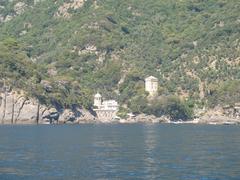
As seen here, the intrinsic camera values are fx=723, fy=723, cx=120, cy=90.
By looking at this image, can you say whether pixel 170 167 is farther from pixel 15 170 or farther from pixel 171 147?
pixel 171 147

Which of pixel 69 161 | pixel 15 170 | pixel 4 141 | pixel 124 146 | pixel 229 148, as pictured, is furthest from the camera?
pixel 4 141

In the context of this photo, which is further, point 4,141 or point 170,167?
point 4,141

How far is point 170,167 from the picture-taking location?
243ft

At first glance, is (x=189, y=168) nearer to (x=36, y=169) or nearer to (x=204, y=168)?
(x=204, y=168)

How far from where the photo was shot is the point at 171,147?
10500 cm

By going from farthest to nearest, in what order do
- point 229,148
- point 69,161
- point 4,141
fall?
point 4,141 → point 229,148 → point 69,161

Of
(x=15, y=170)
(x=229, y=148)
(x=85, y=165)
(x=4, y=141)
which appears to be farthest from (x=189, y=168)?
(x=4, y=141)

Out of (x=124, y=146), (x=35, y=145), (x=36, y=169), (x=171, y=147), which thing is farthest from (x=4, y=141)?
(x=36, y=169)

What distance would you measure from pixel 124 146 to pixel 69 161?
27681 mm

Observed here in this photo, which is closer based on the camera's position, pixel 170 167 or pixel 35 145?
pixel 170 167

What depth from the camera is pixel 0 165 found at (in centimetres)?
7694

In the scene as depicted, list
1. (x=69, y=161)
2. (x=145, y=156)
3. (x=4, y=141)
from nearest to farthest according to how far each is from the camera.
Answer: (x=69, y=161) < (x=145, y=156) < (x=4, y=141)

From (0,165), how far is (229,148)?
120 ft

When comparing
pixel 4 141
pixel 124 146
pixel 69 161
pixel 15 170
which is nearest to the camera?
pixel 15 170
